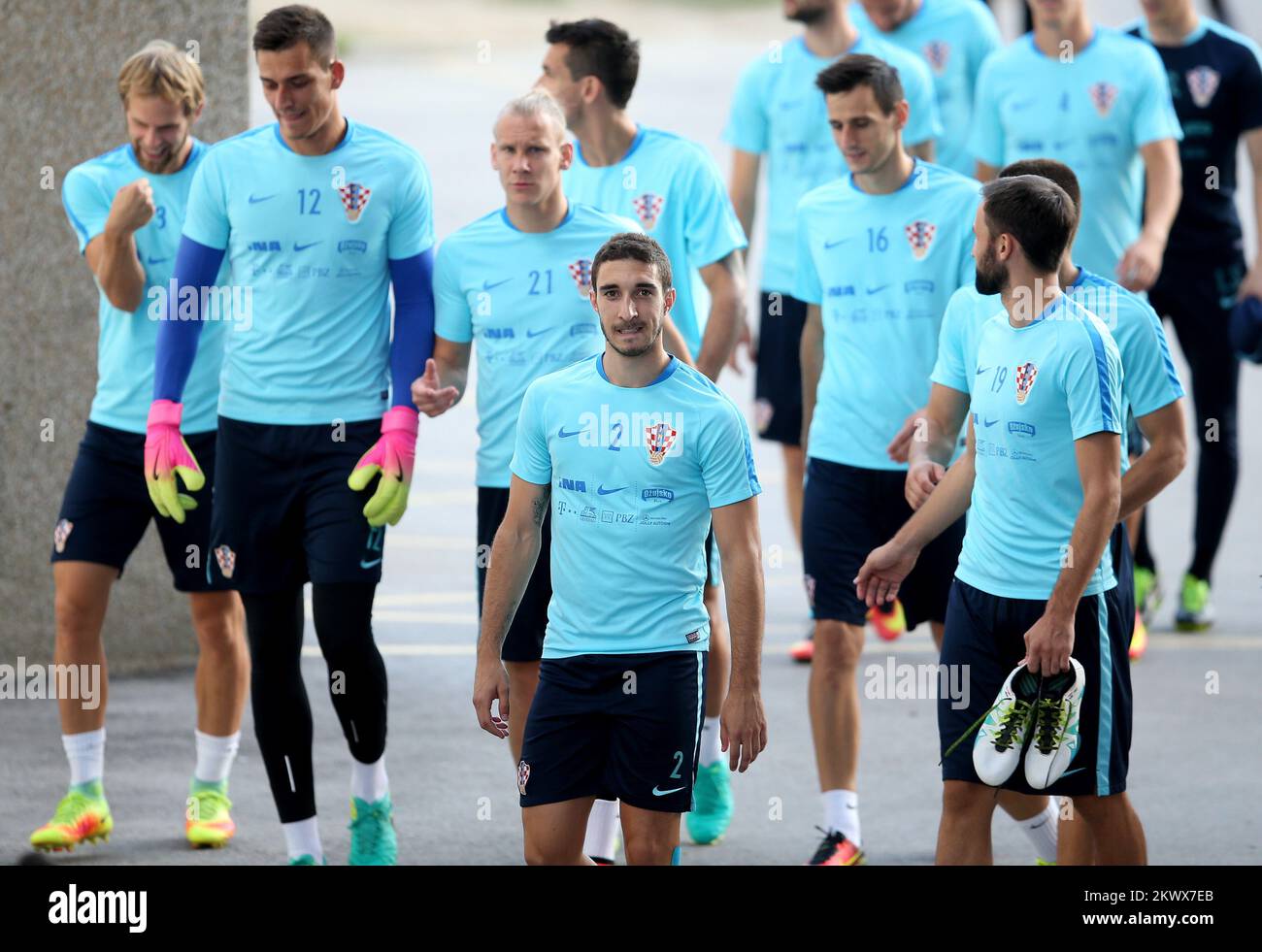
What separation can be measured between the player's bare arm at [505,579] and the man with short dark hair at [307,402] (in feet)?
3.07

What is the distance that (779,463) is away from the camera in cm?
1362

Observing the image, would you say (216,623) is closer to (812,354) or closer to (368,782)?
(368,782)

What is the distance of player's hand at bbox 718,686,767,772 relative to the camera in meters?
4.91

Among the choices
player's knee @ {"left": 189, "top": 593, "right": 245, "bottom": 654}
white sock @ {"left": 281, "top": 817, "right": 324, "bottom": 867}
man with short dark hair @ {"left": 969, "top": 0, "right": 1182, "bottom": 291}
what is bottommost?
white sock @ {"left": 281, "top": 817, "right": 324, "bottom": 867}

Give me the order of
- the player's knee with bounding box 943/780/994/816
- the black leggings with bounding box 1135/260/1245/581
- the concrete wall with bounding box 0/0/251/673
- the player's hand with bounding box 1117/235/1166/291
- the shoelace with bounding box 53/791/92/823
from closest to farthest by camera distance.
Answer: the player's knee with bounding box 943/780/994/816 → the shoelace with bounding box 53/791/92/823 → the player's hand with bounding box 1117/235/1166/291 → the concrete wall with bounding box 0/0/251/673 → the black leggings with bounding box 1135/260/1245/581

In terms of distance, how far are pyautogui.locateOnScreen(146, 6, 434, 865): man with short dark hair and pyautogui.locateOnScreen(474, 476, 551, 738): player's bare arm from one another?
0.93 meters

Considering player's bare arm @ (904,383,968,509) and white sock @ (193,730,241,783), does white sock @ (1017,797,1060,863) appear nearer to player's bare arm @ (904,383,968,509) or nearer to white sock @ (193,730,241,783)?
player's bare arm @ (904,383,968,509)

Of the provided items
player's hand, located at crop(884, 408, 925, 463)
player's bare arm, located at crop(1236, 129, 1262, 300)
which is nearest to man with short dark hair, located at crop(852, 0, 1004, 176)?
player's bare arm, located at crop(1236, 129, 1262, 300)

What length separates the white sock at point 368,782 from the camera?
6.21 m

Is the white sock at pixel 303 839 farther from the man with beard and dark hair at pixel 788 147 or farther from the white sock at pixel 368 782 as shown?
the man with beard and dark hair at pixel 788 147

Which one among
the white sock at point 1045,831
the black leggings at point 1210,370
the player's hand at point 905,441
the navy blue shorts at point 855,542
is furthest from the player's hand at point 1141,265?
the white sock at point 1045,831

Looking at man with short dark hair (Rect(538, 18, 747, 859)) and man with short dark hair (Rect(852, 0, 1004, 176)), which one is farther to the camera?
man with short dark hair (Rect(852, 0, 1004, 176))

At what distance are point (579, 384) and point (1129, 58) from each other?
4.53 metres

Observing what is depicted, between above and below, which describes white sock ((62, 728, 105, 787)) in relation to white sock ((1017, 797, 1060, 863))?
above
